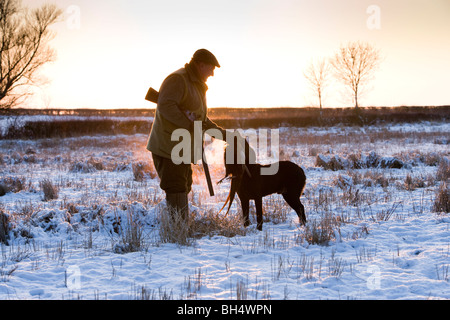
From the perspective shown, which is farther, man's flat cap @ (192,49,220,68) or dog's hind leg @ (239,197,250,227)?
dog's hind leg @ (239,197,250,227)

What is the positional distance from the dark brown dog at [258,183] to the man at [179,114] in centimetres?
57

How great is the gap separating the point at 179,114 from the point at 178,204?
115 cm

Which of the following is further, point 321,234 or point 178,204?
point 178,204

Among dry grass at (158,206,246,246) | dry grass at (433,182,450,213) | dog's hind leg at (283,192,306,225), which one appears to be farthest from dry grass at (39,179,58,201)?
dry grass at (433,182,450,213)

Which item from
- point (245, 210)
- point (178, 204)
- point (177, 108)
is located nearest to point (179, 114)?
point (177, 108)

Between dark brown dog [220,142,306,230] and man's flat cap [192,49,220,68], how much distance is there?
1.09m

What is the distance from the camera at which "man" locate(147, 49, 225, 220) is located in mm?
4094

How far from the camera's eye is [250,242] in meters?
4.28

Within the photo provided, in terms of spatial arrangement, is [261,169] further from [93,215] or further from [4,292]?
[4,292]

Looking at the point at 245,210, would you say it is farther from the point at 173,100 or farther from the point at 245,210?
the point at 173,100

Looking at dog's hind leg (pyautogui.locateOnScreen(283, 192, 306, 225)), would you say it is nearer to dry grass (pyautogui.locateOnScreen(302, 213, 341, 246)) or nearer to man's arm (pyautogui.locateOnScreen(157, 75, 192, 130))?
dry grass (pyautogui.locateOnScreen(302, 213, 341, 246))

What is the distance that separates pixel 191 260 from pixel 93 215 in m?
2.39

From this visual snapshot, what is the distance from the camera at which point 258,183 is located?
480 cm
